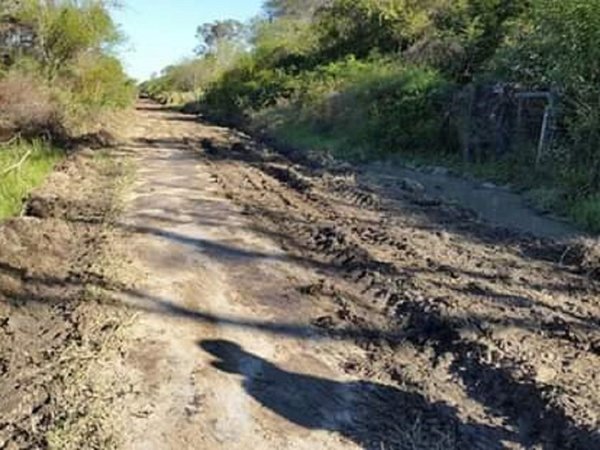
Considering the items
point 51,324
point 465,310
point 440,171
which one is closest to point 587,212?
point 465,310

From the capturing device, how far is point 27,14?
2353 centimetres

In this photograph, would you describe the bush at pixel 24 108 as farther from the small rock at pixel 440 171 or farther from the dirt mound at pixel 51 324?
the small rock at pixel 440 171

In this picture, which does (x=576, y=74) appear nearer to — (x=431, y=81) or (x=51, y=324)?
(x=431, y=81)

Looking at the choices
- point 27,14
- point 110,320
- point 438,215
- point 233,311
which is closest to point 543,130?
point 438,215

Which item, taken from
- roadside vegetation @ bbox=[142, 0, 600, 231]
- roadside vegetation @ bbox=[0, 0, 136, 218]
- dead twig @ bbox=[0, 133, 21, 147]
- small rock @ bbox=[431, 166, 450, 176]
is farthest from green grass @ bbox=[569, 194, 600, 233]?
dead twig @ bbox=[0, 133, 21, 147]

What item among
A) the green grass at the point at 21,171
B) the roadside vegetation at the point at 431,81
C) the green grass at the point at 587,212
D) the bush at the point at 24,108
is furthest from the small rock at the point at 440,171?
the bush at the point at 24,108

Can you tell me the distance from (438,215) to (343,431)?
252 inches

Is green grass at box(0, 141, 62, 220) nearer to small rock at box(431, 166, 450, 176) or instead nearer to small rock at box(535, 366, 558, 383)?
small rock at box(431, 166, 450, 176)

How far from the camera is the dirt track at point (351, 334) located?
4.59 meters

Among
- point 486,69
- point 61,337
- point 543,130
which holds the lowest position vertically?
point 61,337

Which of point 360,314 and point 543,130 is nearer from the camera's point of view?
point 360,314

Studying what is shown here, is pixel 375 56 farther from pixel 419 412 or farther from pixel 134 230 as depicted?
pixel 419 412

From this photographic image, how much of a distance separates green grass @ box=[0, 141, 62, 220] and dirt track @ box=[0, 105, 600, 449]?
6.51ft

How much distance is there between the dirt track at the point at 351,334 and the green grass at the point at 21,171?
198cm
